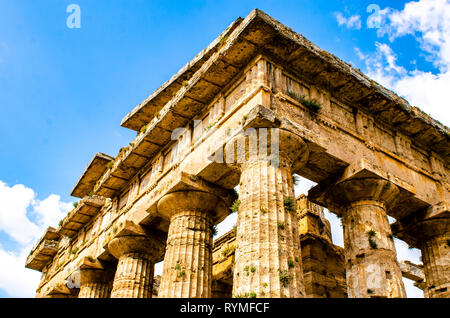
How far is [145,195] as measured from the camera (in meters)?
14.4

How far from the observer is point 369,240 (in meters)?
10.8

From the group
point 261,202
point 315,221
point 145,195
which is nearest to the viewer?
point 261,202

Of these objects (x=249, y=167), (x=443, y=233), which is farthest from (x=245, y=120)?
(x=443, y=233)

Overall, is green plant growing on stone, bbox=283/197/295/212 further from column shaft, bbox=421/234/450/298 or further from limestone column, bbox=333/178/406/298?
column shaft, bbox=421/234/450/298

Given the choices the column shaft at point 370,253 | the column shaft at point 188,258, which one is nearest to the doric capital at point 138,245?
the column shaft at point 188,258

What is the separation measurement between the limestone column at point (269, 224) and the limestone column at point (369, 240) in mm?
2056

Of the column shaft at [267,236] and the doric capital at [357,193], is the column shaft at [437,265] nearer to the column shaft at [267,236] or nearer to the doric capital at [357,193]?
the doric capital at [357,193]

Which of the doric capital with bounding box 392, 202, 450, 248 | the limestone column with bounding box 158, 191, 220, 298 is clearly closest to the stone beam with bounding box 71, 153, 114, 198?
the limestone column with bounding box 158, 191, 220, 298

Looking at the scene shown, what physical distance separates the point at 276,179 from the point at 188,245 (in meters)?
3.25

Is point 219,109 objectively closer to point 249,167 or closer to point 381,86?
point 249,167

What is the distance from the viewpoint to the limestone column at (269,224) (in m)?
8.27

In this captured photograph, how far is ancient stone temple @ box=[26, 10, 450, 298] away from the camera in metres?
9.70
